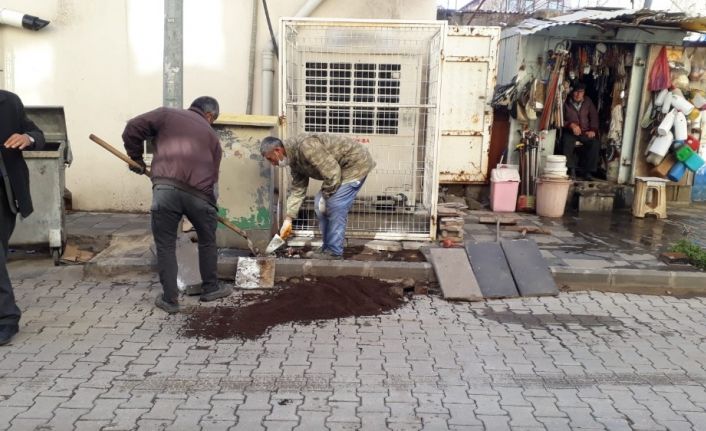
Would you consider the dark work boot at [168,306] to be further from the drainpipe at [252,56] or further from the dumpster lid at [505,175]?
the dumpster lid at [505,175]

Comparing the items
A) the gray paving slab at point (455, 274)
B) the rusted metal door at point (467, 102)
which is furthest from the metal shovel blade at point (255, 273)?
the rusted metal door at point (467, 102)

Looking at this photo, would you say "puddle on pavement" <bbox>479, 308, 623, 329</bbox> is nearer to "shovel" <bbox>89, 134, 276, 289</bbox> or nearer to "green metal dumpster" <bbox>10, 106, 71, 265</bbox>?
"shovel" <bbox>89, 134, 276, 289</bbox>

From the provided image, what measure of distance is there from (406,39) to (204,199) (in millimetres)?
3544

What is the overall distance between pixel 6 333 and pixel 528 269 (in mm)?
4672

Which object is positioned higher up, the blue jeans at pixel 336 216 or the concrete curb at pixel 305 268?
the blue jeans at pixel 336 216

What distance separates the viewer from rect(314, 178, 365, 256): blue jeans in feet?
19.8

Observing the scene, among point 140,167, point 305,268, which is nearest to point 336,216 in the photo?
point 305,268

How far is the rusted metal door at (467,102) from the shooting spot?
9.02 m

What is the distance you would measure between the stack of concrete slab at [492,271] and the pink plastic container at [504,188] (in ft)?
9.22

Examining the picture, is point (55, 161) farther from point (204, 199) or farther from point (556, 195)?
point (556, 195)

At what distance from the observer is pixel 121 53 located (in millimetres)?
7945

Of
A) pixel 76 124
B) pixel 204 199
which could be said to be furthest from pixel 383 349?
pixel 76 124

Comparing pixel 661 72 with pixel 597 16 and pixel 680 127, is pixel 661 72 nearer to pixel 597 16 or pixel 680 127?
pixel 680 127

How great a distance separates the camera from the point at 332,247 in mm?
6199
